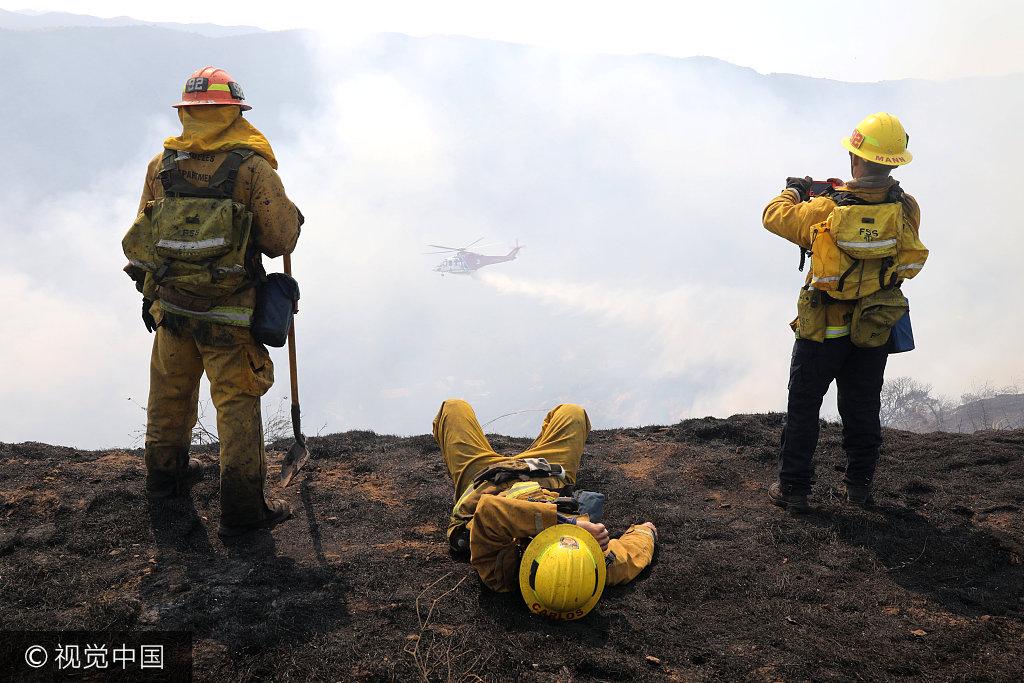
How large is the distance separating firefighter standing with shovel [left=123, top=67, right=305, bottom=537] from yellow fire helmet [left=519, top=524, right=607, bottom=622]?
→ 2.14m

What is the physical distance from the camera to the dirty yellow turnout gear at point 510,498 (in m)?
4.12

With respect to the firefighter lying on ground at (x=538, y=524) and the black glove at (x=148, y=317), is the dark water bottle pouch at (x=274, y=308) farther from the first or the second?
the firefighter lying on ground at (x=538, y=524)

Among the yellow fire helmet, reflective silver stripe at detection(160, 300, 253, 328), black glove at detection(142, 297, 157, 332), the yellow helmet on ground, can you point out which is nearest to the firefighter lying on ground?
the yellow fire helmet

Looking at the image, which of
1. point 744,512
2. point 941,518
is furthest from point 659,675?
point 941,518

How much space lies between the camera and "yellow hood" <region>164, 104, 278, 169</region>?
4.84 metres

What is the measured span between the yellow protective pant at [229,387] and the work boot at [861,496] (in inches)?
167

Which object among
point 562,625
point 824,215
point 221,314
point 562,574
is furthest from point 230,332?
point 824,215

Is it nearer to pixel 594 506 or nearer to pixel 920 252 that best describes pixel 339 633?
pixel 594 506

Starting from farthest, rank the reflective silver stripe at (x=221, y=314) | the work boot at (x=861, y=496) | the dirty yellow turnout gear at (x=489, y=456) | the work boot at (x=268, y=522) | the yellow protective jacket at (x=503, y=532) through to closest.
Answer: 1. the work boot at (x=861, y=496)
2. the work boot at (x=268, y=522)
3. the reflective silver stripe at (x=221, y=314)
4. the dirty yellow turnout gear at (x=489, y=456)
5. the yellow protective jacket at (x=503, y=532)

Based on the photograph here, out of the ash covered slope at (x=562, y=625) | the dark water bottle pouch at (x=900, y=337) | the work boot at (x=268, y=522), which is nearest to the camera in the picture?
the ash covered slope at (x=562, y=625)

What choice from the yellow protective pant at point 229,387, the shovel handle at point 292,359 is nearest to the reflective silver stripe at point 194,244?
the yellow protective pant at point 229,387

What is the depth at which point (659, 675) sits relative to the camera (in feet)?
11.7

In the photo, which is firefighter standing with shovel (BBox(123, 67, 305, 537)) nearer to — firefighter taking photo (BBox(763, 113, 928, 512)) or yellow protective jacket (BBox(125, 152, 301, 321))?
yellow protective jacket (BBox(125, 152, 301, 321))

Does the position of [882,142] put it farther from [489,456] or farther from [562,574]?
[562,574]
